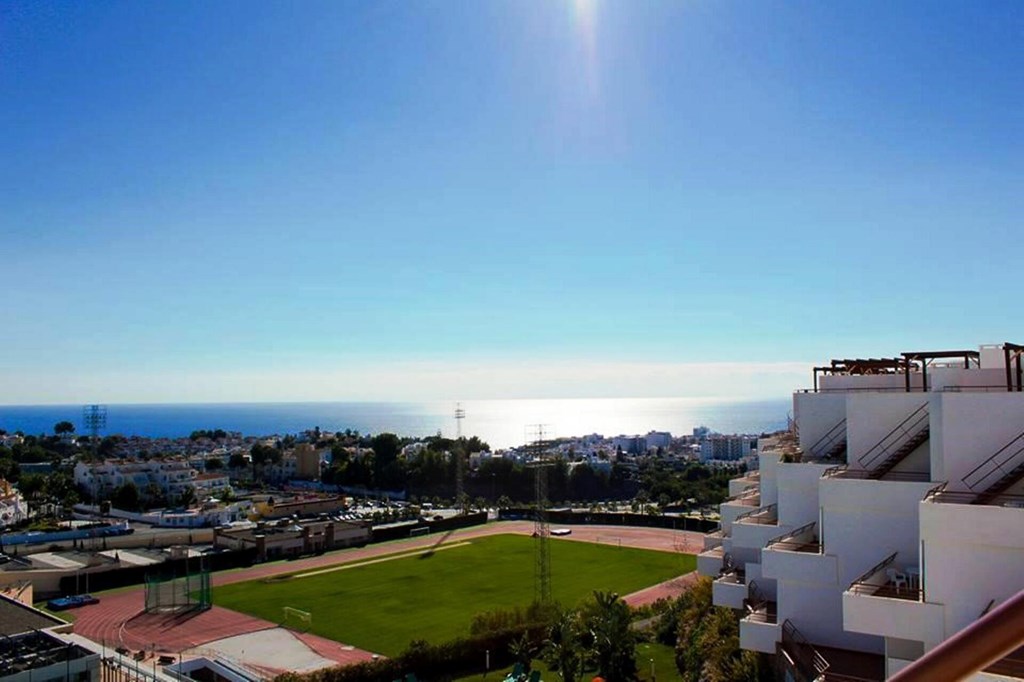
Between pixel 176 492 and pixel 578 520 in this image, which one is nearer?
pixel 578 520

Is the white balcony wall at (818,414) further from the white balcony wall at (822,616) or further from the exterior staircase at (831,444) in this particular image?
the white balcony wall at (822,616)

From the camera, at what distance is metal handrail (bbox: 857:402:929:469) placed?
11227 millimetres

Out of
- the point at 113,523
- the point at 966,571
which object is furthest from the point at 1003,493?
the point at 113,523

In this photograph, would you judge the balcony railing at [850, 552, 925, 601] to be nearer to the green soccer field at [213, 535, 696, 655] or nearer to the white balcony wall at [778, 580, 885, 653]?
the white balcony wall at [778, 580, 885, 653]

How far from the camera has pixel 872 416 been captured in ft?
38.0

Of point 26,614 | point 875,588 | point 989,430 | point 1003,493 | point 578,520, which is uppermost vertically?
point 989,430

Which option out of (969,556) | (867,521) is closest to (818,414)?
(867,521)

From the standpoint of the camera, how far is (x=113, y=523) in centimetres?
4516

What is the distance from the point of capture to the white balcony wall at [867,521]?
10.1 m

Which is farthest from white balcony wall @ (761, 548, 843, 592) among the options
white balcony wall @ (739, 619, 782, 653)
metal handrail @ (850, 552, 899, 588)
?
white balcony wall @ (739, 619, 782, 653)

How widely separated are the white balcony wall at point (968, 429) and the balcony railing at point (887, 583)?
1327 mm

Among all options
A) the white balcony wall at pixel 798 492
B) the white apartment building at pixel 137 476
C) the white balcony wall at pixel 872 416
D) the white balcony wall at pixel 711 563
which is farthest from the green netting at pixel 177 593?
the white apartment building at pixel 137 476

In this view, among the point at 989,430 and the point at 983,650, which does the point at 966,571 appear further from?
the point at 983,650

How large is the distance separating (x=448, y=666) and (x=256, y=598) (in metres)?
13.0
